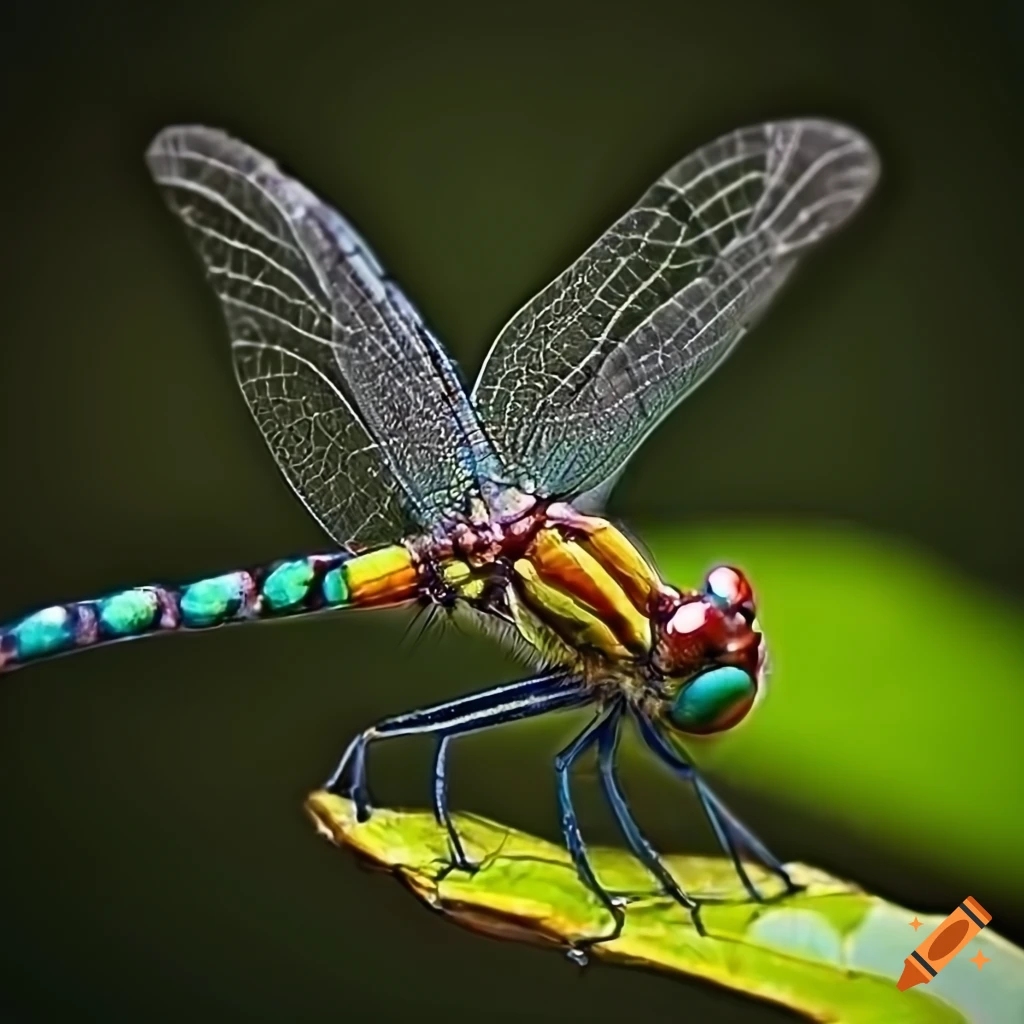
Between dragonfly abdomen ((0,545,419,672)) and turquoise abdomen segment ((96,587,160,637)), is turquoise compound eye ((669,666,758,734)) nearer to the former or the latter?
dragonfly abdomen ((0,545,419,672))

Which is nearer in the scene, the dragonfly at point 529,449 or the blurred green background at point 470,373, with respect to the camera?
the dragonfly at point 529,449

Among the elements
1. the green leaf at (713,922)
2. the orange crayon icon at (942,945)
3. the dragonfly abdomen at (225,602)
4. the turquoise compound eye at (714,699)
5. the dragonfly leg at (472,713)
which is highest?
the dragonfly abdomen at (225,602)

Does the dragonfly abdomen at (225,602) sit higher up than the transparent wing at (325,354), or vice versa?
the transparent wing at (325,354)

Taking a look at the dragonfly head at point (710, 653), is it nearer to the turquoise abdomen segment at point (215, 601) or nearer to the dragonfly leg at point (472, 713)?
the dragonfly leg at point (472, 713)


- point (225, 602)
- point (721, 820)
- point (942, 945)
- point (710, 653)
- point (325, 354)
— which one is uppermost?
point (325, 354)

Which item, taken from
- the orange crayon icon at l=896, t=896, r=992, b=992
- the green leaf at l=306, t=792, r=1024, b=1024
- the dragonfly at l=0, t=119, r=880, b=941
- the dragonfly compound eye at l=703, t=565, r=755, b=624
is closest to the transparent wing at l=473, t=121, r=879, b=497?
the dragonfly at l=0, t=119, r=880, b=941

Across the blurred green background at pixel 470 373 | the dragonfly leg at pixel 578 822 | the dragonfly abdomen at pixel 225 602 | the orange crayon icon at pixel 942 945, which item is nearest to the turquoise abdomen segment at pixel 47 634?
the dragonfly abdomen at pixel 225 602

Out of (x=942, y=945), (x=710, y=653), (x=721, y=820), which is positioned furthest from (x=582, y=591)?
(x=942, y=945)

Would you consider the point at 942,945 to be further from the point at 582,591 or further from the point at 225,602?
the point at 225,602
